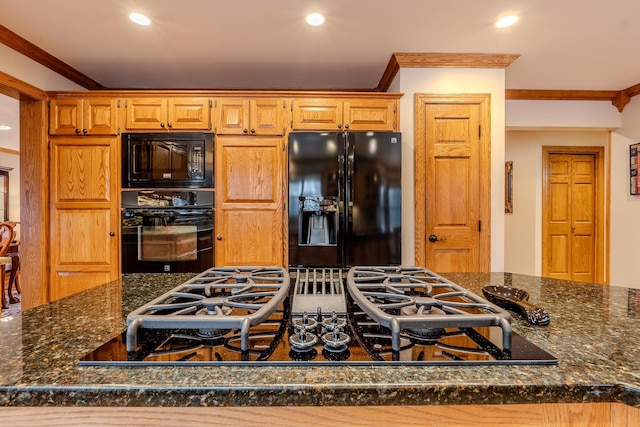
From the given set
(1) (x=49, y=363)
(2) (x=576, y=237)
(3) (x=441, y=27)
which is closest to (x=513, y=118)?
(3) (x=441, y=27)

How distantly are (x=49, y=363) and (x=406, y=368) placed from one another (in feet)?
2.00

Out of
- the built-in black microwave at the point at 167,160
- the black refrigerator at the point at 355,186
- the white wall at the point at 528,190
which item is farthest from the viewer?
the white wall at the point at 528,190

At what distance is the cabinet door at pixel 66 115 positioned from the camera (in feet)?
8.57

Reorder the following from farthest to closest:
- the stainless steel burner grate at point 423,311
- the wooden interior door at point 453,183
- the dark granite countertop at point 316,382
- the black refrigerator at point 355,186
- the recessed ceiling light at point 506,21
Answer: the wooden interior door at point 453,183 < the black refrigerator at point 355,186 < the recessed ceiling light at point 506,21 < the stainless steel burner grate at point 423,311 < the dark granite countertop at point 316,382

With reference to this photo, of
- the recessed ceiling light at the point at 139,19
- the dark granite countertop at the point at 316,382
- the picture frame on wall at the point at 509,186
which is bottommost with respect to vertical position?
the dark granite countertop at the point at 316,382

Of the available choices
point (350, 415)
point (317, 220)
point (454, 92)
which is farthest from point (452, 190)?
point (350, 415)

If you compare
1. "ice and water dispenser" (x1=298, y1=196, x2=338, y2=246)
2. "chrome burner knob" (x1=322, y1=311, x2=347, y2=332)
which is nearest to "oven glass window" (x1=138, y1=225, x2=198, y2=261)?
"ice and water dispenser" (x1=298, y1=196, x2=338, y2=246)

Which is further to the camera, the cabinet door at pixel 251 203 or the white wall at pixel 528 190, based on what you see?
the white wall at pixel 528 190

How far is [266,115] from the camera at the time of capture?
2664 mm

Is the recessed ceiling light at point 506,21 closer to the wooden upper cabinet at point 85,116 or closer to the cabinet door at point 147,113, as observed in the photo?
the cabinet door at point 147,113

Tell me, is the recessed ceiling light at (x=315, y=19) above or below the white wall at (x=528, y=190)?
above

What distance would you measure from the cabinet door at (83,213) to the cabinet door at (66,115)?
0.26 ft

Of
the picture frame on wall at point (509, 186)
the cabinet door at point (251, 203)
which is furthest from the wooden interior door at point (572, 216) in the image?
the cabinet door at point (251, 203)

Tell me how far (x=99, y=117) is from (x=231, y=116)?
3.47 ft
